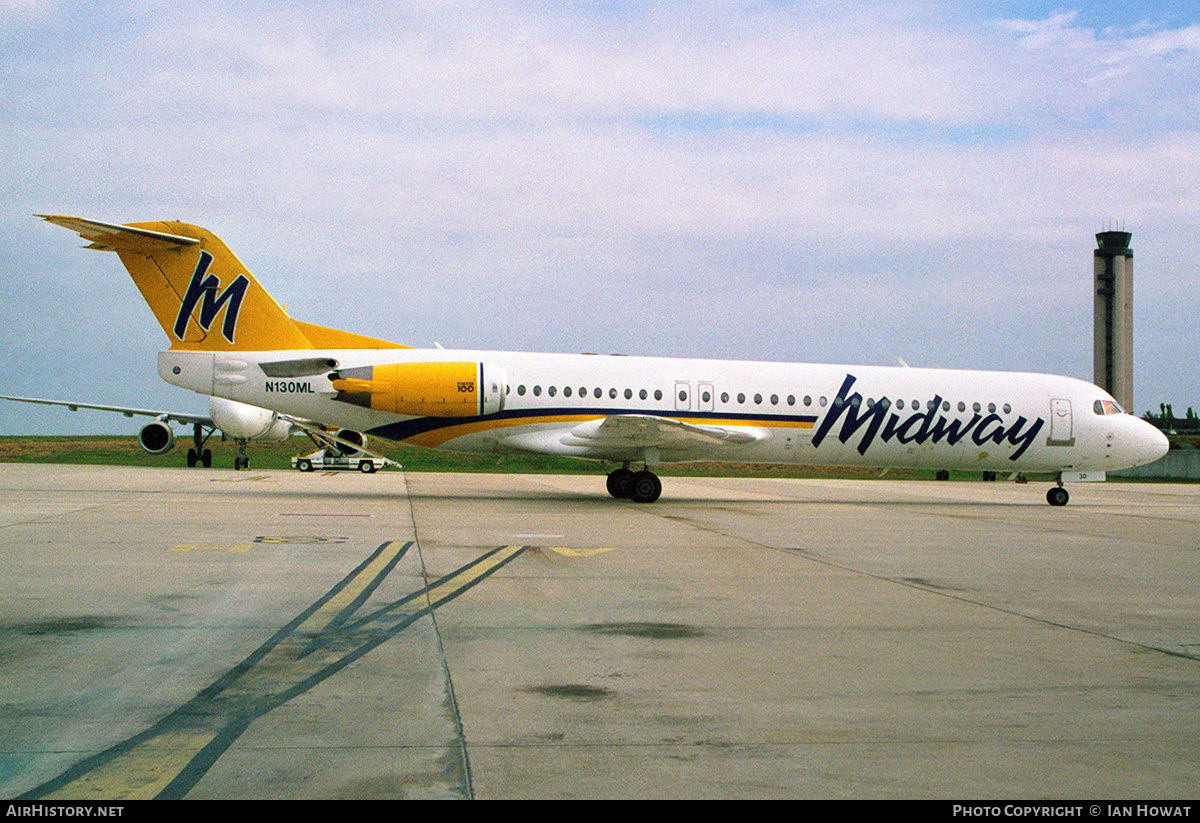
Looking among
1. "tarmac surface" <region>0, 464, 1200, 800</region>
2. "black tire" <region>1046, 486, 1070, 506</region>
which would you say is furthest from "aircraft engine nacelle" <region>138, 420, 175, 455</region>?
"black tire" <region>1046, 486, 1070, 506</region>

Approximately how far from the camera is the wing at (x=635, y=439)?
20.4 m

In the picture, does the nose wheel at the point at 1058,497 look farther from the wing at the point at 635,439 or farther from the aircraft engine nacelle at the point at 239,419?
the aircraft engine nacelle at the point at 239,419

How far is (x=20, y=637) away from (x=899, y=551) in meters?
10.0

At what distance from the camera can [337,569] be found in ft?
33.8

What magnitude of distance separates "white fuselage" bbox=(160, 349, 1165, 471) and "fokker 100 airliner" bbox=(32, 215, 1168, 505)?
3 cm

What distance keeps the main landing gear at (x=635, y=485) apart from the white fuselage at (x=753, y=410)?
0.44m

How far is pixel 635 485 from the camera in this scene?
21.5 meters

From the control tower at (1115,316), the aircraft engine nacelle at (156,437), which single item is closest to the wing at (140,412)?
the aircraft engine nacelle at (156,437)

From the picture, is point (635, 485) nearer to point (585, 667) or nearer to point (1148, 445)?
point (1148, 445)

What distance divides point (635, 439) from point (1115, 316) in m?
73.3

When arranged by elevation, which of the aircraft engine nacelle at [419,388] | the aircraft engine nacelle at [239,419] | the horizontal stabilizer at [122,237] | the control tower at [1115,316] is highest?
the control tower at [1115,316]

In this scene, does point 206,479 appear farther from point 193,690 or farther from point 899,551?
point 193,690
